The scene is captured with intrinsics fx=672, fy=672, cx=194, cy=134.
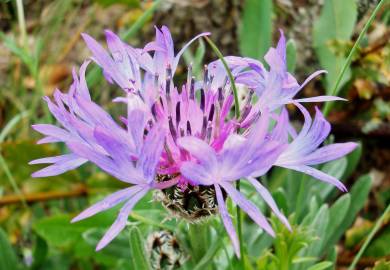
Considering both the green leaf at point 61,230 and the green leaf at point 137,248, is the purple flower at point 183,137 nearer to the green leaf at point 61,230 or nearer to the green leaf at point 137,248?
the green leaf at point 137,248

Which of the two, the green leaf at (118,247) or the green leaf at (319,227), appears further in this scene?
the green leaf at (118,247)

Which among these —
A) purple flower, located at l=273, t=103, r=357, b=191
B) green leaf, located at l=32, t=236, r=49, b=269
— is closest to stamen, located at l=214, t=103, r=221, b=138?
purple flower, located at l=273, t=103, r=357, b=191

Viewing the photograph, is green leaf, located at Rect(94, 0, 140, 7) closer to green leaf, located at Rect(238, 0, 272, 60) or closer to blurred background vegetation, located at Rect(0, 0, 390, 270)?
blurred background vegetation, located at Rect(0, 0, 390, 270)

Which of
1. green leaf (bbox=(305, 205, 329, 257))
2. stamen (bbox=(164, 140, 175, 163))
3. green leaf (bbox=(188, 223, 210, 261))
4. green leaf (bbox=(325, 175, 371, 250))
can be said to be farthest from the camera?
green leaf (bbox=(325, 175, 371, 250))

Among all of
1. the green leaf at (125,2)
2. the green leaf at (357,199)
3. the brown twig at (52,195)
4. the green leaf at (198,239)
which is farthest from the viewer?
the green leaf at (125,2)

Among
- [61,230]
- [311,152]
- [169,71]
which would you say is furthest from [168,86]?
[61,230]

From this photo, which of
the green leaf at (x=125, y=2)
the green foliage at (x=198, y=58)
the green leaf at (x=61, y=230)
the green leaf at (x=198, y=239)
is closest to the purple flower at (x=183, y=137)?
the green leaf at (x=198, y=239)

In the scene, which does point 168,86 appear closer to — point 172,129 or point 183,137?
point 172,129
